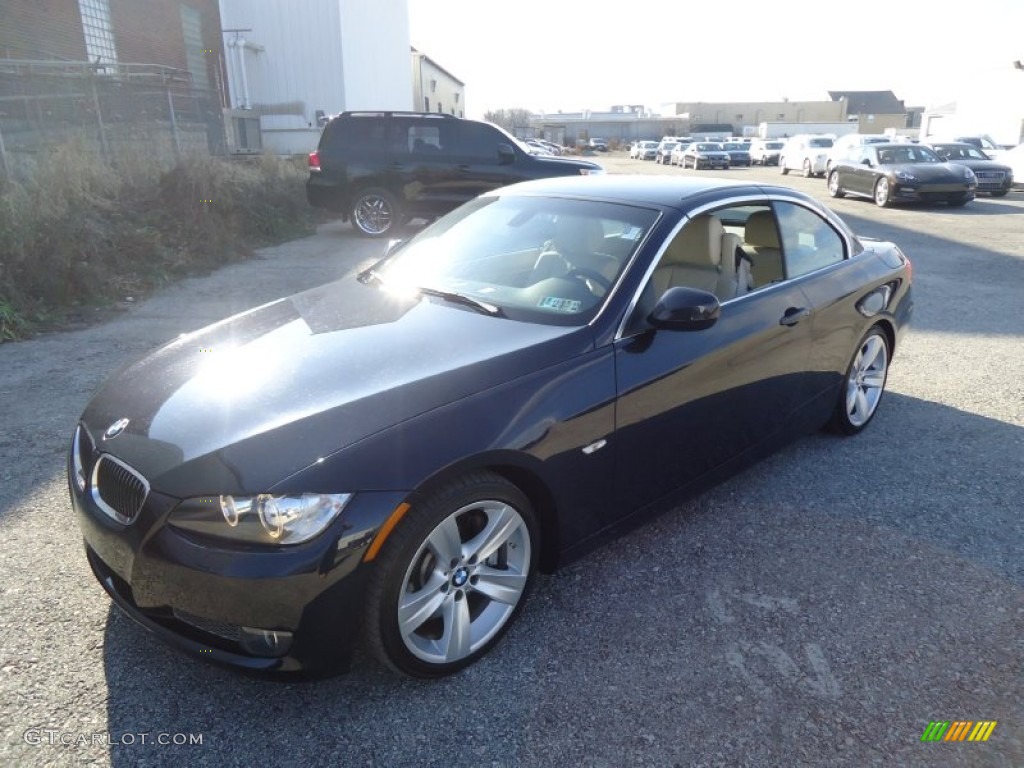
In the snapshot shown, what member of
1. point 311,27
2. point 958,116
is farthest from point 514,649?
point 958,116

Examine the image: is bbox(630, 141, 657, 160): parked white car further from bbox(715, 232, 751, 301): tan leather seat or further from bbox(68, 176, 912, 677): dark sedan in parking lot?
bbox(68, 176, 912, 677): dark sedan in parking lot

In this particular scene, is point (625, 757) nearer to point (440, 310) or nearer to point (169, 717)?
point (169, 717)

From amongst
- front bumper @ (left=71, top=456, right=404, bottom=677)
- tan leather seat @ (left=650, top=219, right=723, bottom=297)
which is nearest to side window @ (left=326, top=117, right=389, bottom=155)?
tan leather seat @ (left=650, top=219, right=723, bottom=297)

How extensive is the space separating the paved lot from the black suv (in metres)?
9.10

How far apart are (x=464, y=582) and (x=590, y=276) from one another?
4.64 feet

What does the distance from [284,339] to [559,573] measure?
1.53m

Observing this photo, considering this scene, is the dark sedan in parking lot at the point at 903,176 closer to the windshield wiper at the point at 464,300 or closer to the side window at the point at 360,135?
the side window at the point at 360,135

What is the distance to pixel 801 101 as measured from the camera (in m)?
103

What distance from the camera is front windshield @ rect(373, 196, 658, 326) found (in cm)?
311

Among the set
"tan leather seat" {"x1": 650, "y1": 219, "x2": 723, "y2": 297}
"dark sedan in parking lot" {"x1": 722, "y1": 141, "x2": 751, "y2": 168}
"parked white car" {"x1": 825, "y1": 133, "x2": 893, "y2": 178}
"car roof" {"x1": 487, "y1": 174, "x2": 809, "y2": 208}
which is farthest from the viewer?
"dark sedan in parking lot" {"x1": 722, "y1": 141, "x2": 751, "y2": 168}

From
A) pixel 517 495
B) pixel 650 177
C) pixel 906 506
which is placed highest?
pixel 650 177

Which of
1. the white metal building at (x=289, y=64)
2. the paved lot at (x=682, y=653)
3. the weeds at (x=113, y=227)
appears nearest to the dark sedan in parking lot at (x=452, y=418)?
the paved lot at (x=682, y=653)

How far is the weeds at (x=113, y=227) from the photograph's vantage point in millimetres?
7266

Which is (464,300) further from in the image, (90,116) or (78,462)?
(90,116)
